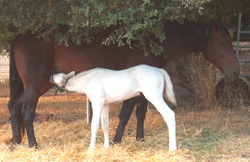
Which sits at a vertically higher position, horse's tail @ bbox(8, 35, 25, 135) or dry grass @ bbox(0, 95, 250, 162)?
horse's tail @ bbox(8, 35, 25, 135)

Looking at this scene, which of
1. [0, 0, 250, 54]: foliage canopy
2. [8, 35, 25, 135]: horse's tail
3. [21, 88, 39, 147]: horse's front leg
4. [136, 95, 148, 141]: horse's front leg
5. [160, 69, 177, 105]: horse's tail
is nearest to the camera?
[0, 0, 250, 54]: foliage canopy

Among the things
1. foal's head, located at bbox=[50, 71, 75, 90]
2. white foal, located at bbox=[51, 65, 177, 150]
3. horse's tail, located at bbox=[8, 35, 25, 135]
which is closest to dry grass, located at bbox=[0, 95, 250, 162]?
white foal, located at bbox=[51, 65, 177, 150]

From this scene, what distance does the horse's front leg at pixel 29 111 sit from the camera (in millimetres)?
4488

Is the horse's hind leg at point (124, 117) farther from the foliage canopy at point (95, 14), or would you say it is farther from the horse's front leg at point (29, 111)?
the horse's front leg at point (29, 111)

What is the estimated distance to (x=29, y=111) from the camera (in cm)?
450

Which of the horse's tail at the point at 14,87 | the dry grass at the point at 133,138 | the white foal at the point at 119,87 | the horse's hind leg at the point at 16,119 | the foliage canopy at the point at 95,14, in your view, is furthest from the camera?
the horse's tail at the point at 14,87

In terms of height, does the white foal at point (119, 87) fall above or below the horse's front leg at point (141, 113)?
above

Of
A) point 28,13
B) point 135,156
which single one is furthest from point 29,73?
point 135,156

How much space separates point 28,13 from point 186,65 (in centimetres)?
482

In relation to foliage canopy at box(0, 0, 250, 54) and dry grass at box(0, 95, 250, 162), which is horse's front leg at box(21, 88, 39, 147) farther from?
foliage canopy at box(0, 0, 250, 54)

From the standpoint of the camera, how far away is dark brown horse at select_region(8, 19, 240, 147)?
15.0 ft

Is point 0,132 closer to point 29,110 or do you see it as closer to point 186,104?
point 29,110

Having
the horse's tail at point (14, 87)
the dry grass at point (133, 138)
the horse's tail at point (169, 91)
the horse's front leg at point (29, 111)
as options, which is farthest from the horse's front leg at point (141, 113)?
the horse's tail at point (14, 87)

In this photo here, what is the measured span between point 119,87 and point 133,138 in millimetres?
1383
